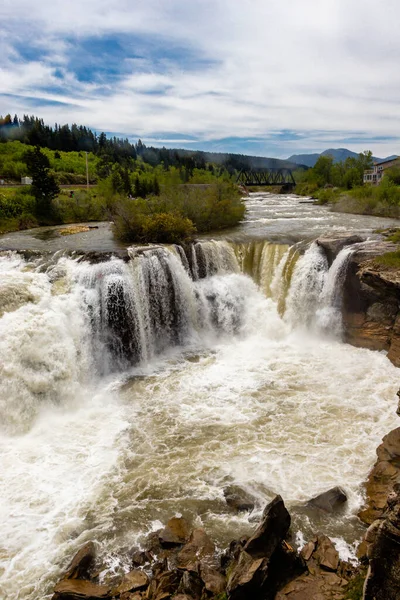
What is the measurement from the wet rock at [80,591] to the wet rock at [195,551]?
1311mm

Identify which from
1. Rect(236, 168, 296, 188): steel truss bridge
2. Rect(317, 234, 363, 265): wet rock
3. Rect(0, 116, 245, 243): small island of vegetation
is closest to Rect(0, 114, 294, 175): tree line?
Rect(236, 168, 296, 188): steel truss bridge

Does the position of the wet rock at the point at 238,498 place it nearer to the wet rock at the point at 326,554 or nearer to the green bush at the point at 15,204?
the wet rock at the point at 326,554

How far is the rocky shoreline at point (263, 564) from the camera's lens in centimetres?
527

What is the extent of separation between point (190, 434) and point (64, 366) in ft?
16.1

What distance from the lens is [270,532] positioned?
685 centimetres

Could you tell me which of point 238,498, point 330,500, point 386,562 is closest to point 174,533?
point 238,498

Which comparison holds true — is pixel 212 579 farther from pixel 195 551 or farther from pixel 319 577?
pixel 319 577

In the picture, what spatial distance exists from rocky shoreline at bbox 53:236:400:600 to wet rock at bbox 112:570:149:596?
1cm

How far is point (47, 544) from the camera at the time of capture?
7836 millimetres

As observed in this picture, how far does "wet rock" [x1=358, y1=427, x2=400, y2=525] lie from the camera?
8188 mm

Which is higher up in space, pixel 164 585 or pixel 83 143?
pixel 83 143

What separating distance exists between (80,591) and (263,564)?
10.1ft

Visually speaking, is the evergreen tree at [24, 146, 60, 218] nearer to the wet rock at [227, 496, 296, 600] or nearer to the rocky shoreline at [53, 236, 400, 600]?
the rocky shoreline at [53, 236, 400, 600]

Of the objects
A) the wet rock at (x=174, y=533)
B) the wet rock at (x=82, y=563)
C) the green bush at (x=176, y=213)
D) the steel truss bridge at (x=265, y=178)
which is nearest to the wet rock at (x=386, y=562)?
the wet rock at (x=174, y=533)
